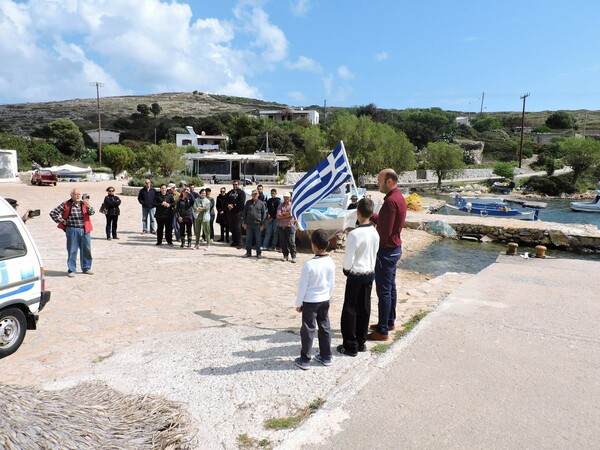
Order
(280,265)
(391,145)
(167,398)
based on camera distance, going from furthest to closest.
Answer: (391,145) → (280,265) → (167,398)

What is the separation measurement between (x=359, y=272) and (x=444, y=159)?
58.1 metres

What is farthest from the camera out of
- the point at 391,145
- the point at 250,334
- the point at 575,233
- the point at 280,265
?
the point at 391,145

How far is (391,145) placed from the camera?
50969mm

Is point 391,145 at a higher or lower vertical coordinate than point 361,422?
higher

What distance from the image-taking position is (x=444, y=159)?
194ft

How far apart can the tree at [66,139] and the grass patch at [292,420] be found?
74.8m

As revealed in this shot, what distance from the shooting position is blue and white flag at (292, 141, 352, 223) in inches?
358

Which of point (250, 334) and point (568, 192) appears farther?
point (568, 192)

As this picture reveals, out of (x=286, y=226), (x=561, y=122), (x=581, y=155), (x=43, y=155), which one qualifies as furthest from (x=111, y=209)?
(x=561, y=122)

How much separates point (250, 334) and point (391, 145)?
47784 millimetres

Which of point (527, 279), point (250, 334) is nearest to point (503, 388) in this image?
point (250, 334)

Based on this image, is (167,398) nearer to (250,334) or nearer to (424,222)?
(250,334)

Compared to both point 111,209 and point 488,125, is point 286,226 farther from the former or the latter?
point 488,125

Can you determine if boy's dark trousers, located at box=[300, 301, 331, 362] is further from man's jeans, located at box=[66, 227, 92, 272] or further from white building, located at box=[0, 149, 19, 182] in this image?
white building, located at box=[0, 149, 19, 182]
